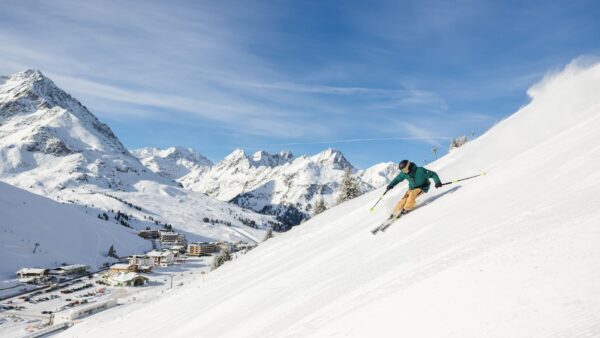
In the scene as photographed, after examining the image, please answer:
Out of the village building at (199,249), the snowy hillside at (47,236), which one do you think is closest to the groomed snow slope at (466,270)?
the snowy hillside at (47,236)

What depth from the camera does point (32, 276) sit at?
10306 cm

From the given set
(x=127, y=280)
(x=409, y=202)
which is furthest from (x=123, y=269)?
(x=409, y=202)

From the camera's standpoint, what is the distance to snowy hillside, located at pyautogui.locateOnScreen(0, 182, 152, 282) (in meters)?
120

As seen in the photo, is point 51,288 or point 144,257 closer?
point 51,288

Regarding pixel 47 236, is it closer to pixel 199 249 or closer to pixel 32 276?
pixel 32 276

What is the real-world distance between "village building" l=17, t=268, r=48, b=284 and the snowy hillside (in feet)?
11.3

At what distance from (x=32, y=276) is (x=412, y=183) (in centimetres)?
11515

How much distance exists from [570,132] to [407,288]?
10.9 meters

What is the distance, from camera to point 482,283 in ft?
19.5

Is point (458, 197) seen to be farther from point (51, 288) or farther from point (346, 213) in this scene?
point (51, 288)

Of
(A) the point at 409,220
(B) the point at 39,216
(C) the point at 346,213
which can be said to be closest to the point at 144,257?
(B) the point at 39,216

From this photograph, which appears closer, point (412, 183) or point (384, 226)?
point (384, 226)

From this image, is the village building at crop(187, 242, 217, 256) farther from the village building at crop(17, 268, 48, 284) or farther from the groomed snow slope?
the groomed snow slope

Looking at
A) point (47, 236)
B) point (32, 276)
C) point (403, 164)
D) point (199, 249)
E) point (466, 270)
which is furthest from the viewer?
point (199, 249)
